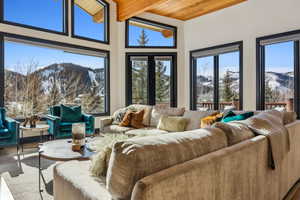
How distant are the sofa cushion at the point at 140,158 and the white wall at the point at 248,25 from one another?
4852 millimetres

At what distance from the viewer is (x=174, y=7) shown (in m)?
6.05

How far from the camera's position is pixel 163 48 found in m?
6.65

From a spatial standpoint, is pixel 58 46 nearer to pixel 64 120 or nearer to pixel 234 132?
pixel 64 120

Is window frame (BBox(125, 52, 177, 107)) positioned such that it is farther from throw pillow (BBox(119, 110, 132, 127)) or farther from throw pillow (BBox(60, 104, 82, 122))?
throw pillow (BBox(119, 110, 132, 127))

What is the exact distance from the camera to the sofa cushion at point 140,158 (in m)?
0.91

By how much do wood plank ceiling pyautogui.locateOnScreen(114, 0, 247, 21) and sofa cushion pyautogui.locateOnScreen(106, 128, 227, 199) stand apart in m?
4.66

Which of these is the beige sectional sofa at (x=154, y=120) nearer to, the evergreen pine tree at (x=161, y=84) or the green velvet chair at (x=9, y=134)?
the green velvet chair at (x=9, y=134)

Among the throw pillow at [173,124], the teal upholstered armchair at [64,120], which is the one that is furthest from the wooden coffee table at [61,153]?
the throw pillow at [173,124]

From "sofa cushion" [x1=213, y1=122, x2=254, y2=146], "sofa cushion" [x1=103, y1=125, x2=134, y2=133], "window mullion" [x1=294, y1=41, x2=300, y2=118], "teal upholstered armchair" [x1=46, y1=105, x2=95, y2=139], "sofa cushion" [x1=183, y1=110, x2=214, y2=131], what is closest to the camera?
"sofa cushion" [x1=213, y1=122, x2=254, y2=146]

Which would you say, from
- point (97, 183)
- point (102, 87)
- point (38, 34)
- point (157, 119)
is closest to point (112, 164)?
point (97, 183)

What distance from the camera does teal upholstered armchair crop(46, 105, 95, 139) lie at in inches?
163

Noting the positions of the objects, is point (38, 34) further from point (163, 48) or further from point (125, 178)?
point (125, 178)

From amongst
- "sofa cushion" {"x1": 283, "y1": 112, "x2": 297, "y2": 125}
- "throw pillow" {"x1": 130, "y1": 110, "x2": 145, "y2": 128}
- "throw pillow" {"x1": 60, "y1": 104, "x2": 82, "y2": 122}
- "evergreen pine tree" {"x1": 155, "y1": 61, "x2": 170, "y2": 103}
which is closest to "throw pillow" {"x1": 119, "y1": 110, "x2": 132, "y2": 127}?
"throw pillow" {"x1": 130, "y1": 110, "x2": 145, "y2": 128}

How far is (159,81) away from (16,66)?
12.5 ft
